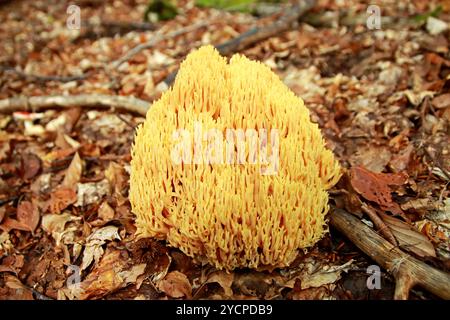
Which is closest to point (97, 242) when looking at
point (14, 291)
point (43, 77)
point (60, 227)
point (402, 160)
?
point (60, 227)

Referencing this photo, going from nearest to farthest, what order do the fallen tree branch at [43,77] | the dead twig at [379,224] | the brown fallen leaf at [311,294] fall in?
the brown fallen leaf at [311,294], the dead twig at [379,224], the fallen tree branch at [43,77]

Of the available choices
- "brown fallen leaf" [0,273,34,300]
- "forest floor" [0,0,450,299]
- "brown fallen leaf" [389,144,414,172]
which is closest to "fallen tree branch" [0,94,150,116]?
"forest floor" [0,0,450,299]

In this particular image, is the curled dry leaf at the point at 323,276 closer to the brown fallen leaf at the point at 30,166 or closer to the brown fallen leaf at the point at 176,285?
the brown fallen leaf at the point at 176,285

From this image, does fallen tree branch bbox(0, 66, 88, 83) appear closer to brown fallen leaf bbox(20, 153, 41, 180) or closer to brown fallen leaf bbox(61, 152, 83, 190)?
brown fallen leaf bbox(20, 153, 41, 180)

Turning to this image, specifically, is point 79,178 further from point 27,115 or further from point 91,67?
point 91,67

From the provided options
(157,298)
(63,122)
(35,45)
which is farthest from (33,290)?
(35,45)

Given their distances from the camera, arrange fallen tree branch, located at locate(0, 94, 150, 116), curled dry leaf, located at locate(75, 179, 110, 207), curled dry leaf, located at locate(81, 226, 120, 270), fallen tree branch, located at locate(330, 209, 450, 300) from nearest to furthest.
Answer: fallen tree branch, located at locate(330, 209, 450, 300) < curled dry leaf, located at locate(81, 226, 120, 270) < curled dry leaf, located at locate(75, 179, 110, 207) < fallen tree branch, located at locate(0, 94, 150, 116)

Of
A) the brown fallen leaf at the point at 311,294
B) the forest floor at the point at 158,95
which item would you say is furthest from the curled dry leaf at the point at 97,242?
the brown fallen leaf at the point at 311,294
